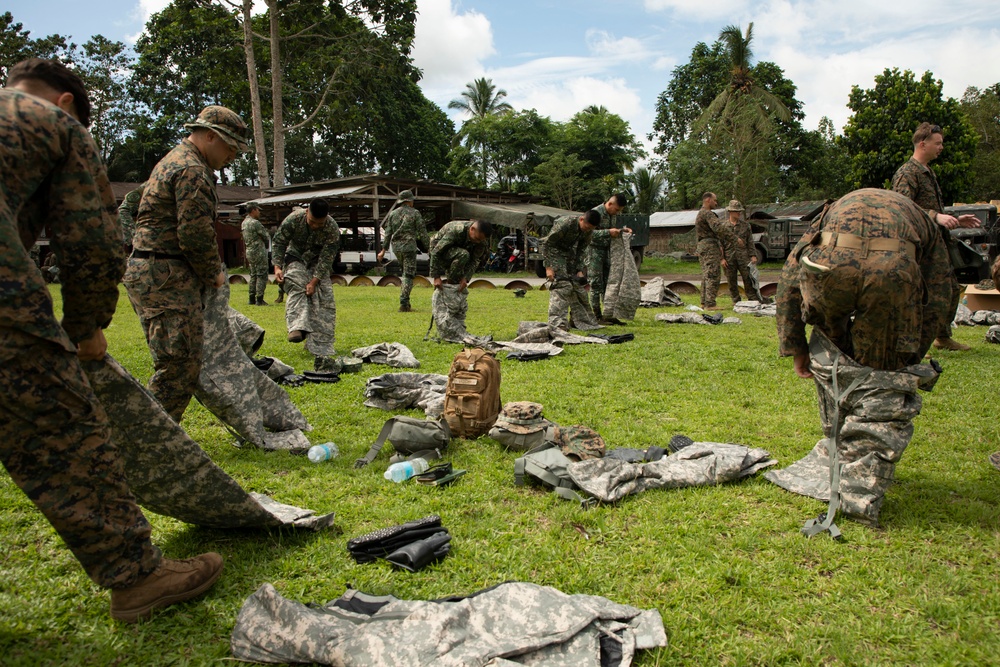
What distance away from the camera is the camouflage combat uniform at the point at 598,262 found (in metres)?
10.7

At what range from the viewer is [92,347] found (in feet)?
8.36

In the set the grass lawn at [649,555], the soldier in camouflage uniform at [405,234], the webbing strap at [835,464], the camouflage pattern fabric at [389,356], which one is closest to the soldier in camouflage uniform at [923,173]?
the grass lawn at [649,555]

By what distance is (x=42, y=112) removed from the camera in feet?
7.38

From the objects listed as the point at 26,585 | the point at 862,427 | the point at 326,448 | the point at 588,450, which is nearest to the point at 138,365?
the point at 326,448

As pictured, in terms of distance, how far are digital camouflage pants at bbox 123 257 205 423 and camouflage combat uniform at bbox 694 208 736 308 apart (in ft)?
33.8

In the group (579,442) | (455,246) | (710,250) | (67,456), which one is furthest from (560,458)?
(710,250)

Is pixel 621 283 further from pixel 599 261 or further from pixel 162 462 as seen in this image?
pixel 162 462

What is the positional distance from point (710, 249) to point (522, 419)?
9.07m

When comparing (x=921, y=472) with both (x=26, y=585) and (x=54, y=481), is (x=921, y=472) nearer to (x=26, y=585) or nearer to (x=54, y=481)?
(x=54, y=481)

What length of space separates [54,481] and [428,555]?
1.54m

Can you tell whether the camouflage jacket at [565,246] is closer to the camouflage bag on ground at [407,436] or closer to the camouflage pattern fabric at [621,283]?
the camouflage pattern fabric at [621,283]

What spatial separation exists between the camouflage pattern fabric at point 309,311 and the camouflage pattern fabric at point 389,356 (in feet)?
1.28

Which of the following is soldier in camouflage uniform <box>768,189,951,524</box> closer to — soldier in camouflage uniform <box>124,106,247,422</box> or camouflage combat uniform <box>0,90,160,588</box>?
camouflage combat uniform <box>0,90,160,588</box>

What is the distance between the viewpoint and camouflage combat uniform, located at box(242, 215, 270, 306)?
43.2 ft
